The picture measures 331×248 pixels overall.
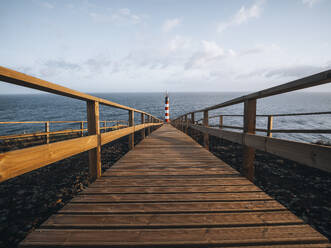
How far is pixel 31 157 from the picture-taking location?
1.14m

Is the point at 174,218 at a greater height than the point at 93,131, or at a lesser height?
lesser

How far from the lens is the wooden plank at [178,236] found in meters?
1.02

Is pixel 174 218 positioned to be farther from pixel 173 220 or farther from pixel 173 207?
pixel 173 207

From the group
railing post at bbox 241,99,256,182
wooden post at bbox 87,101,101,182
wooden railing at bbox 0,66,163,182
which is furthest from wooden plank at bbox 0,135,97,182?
railing post at bbox 241,99,256,182

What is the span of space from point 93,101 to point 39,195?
10.1 ft

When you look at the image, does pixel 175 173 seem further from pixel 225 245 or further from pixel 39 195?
pixel 39 195

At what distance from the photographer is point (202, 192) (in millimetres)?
1674

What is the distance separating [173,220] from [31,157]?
120cm

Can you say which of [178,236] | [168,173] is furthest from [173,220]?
[168,173]

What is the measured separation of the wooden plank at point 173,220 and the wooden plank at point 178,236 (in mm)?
48

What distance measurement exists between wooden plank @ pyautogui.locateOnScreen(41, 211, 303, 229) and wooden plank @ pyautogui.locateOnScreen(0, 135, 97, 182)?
47cm

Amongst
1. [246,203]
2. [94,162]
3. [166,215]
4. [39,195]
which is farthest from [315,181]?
[39,195]

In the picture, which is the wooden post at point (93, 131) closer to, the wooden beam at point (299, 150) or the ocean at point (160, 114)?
the wooden beam at point (299, 150)

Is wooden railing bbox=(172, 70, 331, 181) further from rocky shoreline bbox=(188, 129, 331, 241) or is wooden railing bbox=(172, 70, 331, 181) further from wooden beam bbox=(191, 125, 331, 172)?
rocky shoreline bbox=(188, 129, 331, 241)
